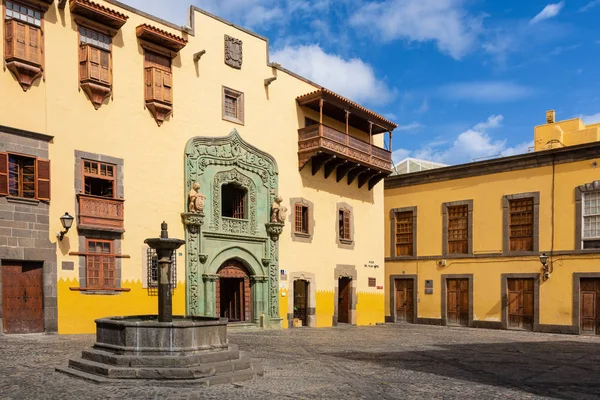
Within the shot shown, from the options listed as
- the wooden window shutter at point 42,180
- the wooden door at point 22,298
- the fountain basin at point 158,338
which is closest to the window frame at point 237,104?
the wooden window shutter at point 42,180

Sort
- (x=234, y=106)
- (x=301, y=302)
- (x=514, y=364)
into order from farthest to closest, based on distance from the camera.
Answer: (x=301, y=302), (x=234, y=106), (x=514, y=364)

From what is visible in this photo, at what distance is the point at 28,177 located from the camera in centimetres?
1631

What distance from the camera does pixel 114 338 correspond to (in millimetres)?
10703

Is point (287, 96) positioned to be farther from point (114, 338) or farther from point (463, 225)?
point (114, 338)

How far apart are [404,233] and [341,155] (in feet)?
25.5

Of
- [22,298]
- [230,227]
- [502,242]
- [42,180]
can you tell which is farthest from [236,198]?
[502,242]

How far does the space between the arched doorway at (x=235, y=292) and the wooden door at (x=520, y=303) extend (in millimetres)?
11698

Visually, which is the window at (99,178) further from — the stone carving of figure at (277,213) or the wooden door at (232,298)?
the stone carving of figure at (277,213)

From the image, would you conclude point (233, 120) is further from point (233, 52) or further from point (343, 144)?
point (343, 144)

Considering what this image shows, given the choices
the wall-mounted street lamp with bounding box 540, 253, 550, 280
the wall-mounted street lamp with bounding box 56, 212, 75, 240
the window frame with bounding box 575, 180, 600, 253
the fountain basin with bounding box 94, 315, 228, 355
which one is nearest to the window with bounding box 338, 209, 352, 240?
the wall-mounted street lamp with bounding box 540, 253, 550, 280

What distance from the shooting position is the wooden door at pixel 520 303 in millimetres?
25859

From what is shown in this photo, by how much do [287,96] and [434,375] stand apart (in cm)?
1512

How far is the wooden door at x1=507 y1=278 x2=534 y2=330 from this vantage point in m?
25.9

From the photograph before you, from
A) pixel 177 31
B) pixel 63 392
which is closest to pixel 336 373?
pixel 63 392
